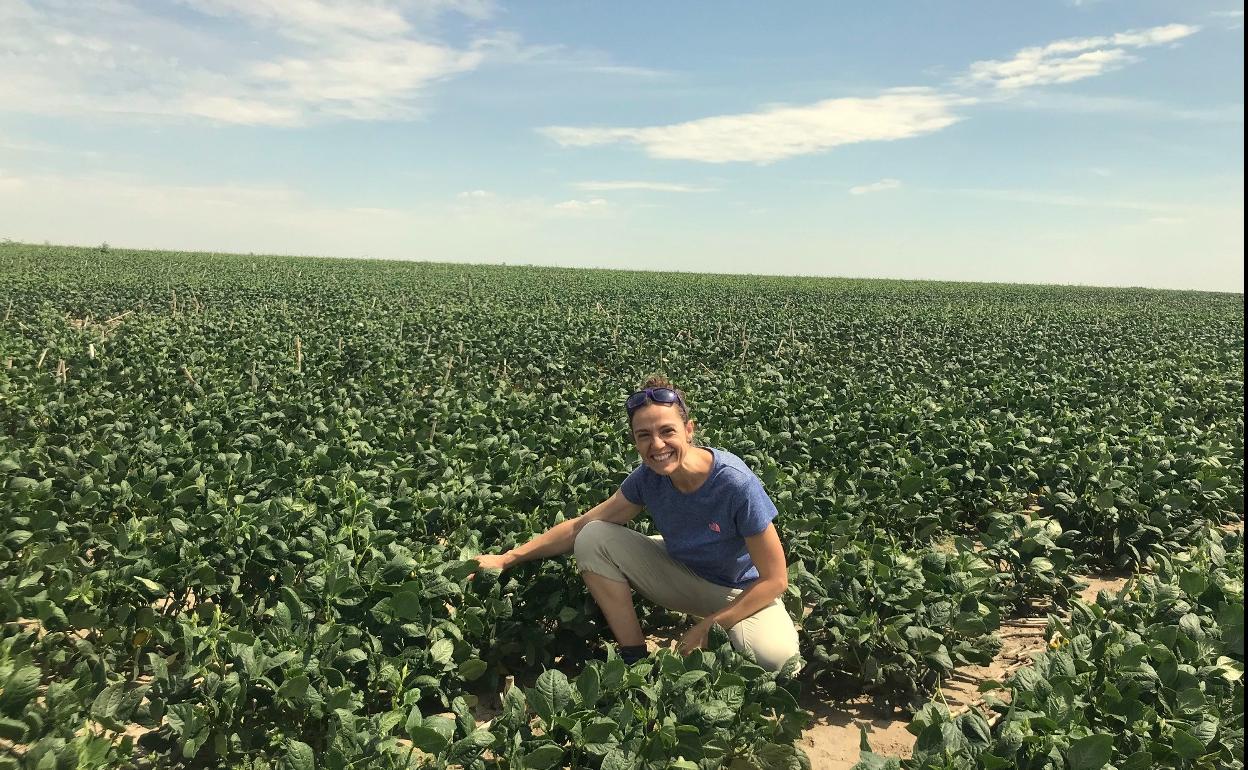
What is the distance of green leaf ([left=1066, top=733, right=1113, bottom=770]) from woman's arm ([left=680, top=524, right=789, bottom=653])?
128 cm

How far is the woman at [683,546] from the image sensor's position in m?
3.47

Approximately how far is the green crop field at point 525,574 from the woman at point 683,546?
241mm

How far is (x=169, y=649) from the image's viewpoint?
3.79 metres

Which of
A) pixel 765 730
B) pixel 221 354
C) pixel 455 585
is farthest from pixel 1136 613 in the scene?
pixel 221 354

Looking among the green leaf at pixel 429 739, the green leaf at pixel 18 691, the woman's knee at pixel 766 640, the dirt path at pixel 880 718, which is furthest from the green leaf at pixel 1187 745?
the green leaf at pixel 18 691

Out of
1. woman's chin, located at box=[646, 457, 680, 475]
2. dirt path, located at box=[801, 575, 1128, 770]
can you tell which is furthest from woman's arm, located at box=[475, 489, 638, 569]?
dirt path, located at box=[801, 575, 1128, 770]

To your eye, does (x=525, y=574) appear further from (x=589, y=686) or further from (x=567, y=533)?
(x=589, y=686)

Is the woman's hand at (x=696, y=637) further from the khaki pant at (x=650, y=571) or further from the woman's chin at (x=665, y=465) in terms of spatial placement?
the woman's chin at (x=665, y=465)

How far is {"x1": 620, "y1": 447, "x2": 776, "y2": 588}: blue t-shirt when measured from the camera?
3479 mm

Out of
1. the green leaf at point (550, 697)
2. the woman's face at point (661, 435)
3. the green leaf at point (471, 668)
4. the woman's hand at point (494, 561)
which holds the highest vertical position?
the woman's face at point (661, 435)

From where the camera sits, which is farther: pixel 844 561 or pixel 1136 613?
pixel 844 561

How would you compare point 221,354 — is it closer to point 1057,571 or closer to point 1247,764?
point 1057,571

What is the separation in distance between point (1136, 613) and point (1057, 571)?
2.68 feet

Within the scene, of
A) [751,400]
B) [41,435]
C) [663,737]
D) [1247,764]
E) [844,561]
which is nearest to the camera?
[1247,764]
